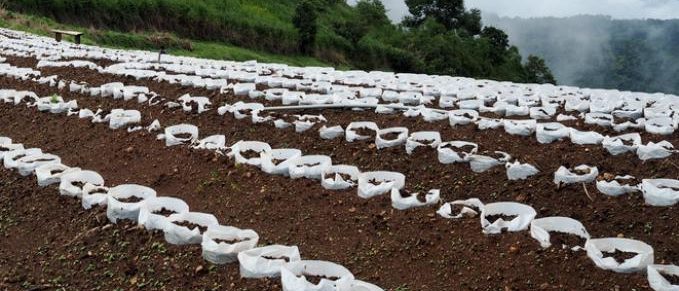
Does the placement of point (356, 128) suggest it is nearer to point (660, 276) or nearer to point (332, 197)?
point (332, 197)

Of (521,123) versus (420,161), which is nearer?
(420,161)

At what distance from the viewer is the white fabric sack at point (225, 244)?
3.44 m

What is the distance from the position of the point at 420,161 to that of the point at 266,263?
6.53 ft

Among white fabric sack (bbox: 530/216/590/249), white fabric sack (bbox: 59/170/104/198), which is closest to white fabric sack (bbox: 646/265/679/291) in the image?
white fabric sack (bbox: 530/216/590/249)

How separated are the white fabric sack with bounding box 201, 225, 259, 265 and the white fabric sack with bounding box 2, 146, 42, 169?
2.34 m

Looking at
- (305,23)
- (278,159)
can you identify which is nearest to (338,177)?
(278,159)

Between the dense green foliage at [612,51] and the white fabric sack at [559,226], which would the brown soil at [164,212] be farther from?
the dense green foliage at [612,51]

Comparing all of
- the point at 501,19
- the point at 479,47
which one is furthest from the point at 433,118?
the point at 501,19

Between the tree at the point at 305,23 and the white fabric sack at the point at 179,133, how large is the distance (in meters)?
25.2

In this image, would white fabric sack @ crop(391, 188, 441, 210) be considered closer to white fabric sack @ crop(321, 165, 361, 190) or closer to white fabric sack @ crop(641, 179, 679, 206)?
white fabric sack @ crop(321, 165, 361, 190)

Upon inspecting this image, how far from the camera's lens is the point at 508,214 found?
3.84 m

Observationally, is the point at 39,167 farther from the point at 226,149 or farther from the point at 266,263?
the point at 266,263

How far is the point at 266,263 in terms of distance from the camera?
326 cm

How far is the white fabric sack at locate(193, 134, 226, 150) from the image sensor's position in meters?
5.30
